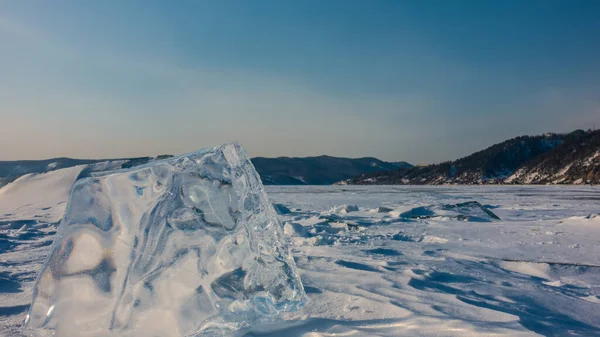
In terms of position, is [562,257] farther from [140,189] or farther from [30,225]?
[30,225]

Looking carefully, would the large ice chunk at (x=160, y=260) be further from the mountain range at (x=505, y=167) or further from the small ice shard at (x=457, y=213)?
the mountain range at (x=505, y=167)

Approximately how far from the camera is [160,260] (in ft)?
6.13

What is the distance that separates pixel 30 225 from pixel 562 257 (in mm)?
8404

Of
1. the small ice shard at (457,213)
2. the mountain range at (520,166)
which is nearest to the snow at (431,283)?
the small ice shard at (457,213)

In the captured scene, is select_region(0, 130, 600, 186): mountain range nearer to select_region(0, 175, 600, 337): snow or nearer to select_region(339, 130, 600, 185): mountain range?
select_region(339, 130, 600, 185): mountain range

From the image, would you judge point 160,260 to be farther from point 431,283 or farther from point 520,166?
point 520,166

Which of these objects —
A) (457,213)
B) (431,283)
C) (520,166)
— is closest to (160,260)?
(431,283)

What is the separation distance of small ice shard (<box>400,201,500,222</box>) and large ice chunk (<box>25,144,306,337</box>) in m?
6.82

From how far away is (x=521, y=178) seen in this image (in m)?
65.4

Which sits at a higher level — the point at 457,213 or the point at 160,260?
the point at 160,260

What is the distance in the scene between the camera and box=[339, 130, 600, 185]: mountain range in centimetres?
5700

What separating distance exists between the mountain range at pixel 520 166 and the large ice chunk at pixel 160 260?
2085 inches

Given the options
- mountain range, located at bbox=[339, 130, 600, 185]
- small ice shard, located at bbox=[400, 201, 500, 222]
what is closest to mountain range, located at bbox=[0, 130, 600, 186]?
mountain range, located at bbox=[339, 130, 600, 185]

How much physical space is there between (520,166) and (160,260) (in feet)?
278
